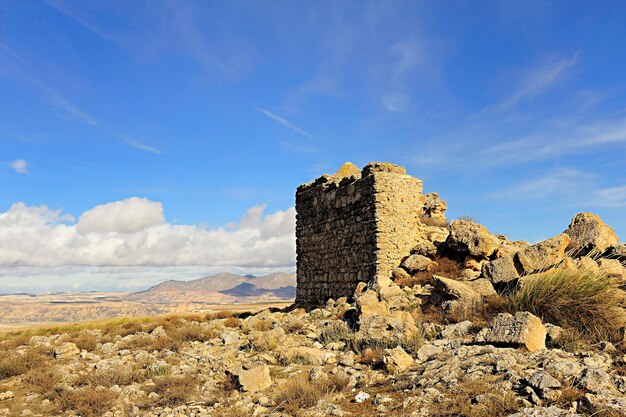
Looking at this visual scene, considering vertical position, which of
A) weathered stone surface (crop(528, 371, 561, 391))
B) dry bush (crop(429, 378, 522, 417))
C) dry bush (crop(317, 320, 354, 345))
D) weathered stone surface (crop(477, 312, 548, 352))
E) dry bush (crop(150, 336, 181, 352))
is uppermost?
weathered stone surface (crop(477, 312, 548, 352))

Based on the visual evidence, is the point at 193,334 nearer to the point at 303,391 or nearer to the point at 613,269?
the point at 303,391

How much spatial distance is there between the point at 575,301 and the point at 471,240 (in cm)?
525

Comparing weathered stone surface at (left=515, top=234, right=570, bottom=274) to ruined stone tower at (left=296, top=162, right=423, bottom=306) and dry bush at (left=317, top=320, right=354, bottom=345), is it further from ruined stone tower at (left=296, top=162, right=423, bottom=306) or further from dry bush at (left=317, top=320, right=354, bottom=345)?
dry bush at (left=317, top=320, right=354, bottom=345)

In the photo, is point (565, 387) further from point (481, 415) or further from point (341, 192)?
point (341, 192)

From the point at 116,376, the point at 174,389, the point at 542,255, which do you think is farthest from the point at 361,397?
the point at 542,255

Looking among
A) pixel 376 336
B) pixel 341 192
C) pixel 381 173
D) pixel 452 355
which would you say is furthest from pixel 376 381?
pixel 341 192

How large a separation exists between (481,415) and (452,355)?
7.12ft

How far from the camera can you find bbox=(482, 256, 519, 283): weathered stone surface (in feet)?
34.6

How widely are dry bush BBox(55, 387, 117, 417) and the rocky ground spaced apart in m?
0.03

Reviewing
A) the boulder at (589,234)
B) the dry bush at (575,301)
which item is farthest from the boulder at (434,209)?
the dry bush at (575,301)

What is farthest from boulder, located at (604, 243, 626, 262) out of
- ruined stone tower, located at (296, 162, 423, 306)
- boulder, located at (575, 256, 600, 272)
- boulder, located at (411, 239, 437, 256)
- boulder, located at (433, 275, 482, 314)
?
ruined stone tower, located at (296, 162, 423, 306)

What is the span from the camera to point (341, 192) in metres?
15.7

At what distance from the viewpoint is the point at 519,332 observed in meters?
6.88

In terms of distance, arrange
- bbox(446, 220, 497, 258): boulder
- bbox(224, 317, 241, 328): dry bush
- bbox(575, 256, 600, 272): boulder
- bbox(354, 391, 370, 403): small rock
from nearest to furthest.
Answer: bbox(354, 391, 370, 403): small rock
bbox(575, 256, 600, 272): boulder
bbox(446, 220, 497, 258): boulder
bbox(224, 317, 241, 328): dry bush
